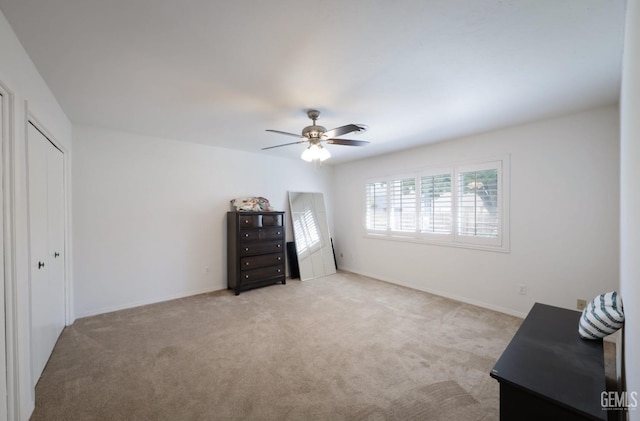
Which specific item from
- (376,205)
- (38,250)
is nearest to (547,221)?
(376,205)

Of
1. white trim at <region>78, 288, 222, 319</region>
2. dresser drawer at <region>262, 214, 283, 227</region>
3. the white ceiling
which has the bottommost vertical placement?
white trim at <region>78, 288, 222, 319</region>

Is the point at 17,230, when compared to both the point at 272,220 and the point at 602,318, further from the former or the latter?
the point at 602,318

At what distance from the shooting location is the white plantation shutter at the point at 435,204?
3.89 m

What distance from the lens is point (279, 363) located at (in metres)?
2.27

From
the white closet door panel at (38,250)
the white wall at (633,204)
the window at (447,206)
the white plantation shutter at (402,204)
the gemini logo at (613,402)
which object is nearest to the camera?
the white wall at (633,204)

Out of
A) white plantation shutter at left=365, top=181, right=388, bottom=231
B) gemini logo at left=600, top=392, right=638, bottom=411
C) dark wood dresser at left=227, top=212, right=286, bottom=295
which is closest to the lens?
gemini logo at left=600, top=392, right=638, bottom=411

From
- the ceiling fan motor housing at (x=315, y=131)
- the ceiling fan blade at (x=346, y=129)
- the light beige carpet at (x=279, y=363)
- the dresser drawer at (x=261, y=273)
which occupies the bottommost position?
the light beige carpet at (x=279, y=363)

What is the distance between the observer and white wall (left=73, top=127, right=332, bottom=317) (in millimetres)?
3244

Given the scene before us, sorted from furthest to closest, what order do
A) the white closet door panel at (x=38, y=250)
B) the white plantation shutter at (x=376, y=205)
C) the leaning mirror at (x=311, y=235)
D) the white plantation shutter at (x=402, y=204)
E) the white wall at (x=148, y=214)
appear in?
the leaning mirror at (x=311, y=235), the white plantation shutter at (x=376, y=205), the white plantation shutter at (x=402, y=204), the white wall at (x=148, y=214), the white closet door panel at (x=38, y=250)

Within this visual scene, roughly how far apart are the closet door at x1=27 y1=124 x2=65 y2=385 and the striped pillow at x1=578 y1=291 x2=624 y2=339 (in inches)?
152

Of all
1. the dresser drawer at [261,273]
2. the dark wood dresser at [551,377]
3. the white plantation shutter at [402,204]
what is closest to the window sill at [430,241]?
the white plantation shutter at [402,204]

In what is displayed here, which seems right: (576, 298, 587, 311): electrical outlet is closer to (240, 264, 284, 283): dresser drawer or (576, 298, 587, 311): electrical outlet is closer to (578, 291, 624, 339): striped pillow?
(578, 291, 624, 339): striped pillow

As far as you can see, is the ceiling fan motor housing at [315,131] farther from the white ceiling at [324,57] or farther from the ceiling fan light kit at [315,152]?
the white ceiling at [324,57]

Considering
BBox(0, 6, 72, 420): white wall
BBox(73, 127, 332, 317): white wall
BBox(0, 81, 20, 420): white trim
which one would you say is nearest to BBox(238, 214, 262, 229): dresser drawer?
BBox(73, 127, 332, 317): white wall
